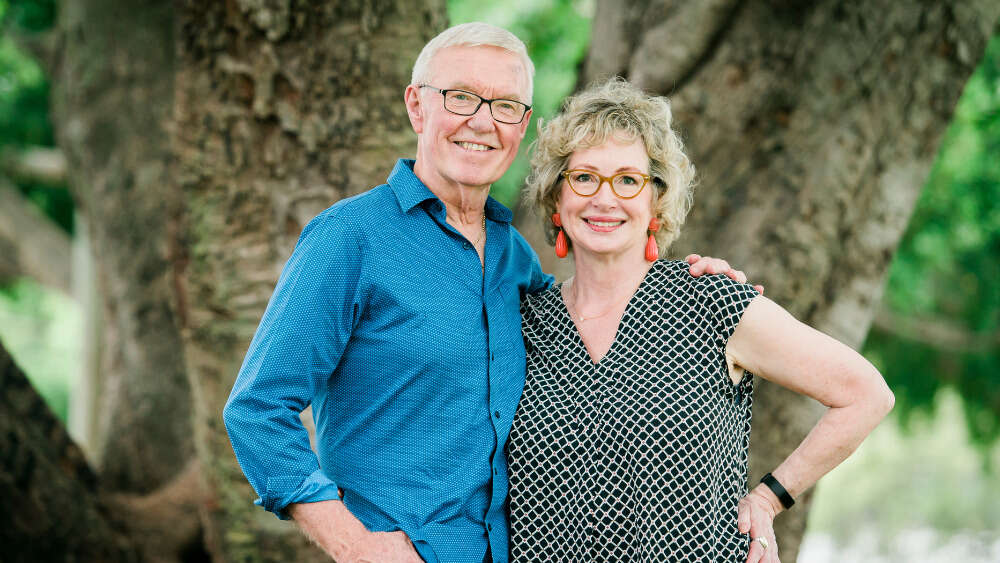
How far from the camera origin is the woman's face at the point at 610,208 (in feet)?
8.48

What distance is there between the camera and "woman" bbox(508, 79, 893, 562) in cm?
238

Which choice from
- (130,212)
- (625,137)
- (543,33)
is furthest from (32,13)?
(625,137)

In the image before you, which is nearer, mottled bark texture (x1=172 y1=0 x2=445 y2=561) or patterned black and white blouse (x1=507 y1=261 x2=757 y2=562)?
patterned black and white blouse (x1=507 y1=261 x2=757 y2=562)

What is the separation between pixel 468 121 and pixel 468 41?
224mm

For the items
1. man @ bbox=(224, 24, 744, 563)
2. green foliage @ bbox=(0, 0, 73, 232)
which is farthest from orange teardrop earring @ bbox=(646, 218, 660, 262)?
green foliage @ bbox=(0, 0, 73, 232)

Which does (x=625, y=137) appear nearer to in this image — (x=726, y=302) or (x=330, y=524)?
(x=726, y=302)

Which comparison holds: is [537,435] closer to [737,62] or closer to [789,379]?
[789,379]

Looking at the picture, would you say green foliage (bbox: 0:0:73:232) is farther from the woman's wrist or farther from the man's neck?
the woman's wrist

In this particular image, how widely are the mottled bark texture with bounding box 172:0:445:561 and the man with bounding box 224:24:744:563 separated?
78 centimetres

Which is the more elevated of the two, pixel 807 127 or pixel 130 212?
pixel 807 127

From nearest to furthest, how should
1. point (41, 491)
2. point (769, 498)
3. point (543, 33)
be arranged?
point (769, 498), point (41, 491), point (543, 33)

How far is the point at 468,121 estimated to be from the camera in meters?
2.50

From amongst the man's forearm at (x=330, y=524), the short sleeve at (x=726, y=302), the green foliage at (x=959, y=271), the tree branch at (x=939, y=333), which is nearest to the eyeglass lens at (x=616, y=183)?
the short sleeve at (x=726, y=302)

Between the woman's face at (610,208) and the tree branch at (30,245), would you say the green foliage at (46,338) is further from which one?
the woman's face at (610,208)
